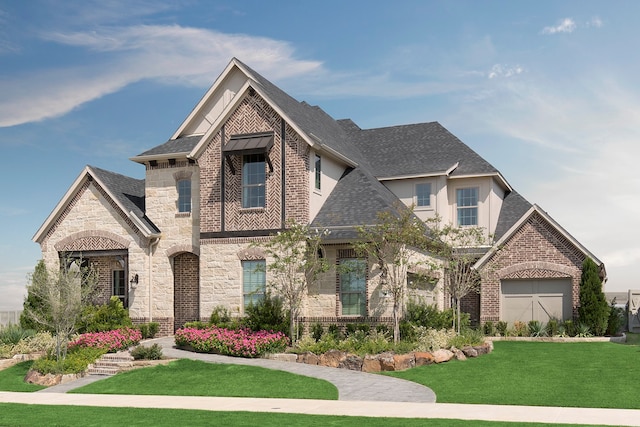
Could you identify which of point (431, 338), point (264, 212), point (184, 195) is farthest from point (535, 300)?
point (184, 195)

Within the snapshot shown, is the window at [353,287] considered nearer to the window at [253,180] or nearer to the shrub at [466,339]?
the shrub at [466,339]

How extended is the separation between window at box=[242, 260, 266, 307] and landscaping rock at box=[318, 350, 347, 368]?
5141 mm

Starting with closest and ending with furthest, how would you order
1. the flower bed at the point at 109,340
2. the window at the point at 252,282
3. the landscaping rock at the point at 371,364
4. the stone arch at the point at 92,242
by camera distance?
the landscaping rock at the point at 371,364
the flower bed at the point at 109,340
the window at the point at 252,282
the stone arch at the point at 92,242

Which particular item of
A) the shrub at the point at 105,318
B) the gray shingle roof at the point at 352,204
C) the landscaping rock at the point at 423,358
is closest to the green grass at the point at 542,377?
the landscaping rock at the point at 423,358

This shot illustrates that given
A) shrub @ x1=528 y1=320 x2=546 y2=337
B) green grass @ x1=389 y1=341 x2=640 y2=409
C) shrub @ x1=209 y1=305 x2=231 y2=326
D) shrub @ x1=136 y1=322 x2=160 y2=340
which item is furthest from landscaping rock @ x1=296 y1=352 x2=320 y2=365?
shrub @ x1=528 y1=320 x2=546 y2=337

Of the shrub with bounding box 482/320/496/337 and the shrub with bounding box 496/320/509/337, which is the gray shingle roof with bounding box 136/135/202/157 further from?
the shrub with bounding box 496/320/509/337

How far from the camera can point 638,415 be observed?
1466 cm

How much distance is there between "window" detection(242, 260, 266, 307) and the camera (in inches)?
1086

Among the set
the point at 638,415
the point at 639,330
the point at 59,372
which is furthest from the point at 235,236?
the point at 639,330

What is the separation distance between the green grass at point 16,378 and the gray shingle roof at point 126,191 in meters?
7.89

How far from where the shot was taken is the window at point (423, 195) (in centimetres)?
3312

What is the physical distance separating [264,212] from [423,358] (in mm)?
8748

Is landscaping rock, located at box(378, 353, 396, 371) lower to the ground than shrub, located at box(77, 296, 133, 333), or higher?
lower

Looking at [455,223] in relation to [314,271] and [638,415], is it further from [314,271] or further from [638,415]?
[638,415]
